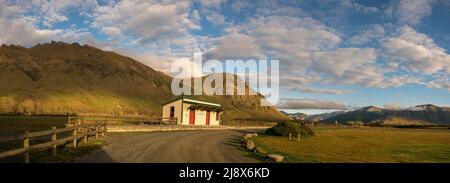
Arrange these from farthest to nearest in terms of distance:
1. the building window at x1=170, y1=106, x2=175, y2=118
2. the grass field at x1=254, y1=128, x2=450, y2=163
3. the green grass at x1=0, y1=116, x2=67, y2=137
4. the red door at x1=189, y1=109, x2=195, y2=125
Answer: the red door at x1=189, y1=109, x2=195, y2=125 < the building window at x1=170, y1=106, x2=175, y2=118 < the green grass at x1=0, y1=116, x2=67, y2=137 < the grass field at x1=254, y1=128, x2=450, y2=163

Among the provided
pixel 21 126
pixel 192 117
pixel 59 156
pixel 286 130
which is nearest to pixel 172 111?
pixel 192 117

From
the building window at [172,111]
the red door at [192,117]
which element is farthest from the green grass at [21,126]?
the red door at [192,117]

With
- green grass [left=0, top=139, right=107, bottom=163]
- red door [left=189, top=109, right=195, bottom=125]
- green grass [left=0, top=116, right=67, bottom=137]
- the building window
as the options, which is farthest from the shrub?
green grass [left=0, top=116, right=67, bottom=137]

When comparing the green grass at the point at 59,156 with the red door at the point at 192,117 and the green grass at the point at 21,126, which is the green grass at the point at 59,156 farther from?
the red door at the point at 192,117

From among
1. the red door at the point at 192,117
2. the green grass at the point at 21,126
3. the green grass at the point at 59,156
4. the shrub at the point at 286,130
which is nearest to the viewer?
the green grass at the point at 59,156

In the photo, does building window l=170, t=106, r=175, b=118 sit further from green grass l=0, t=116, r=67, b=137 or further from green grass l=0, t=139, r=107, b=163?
green grass l=0, t=139, r=107, b=163

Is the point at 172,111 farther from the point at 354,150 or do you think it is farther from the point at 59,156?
the point at 59,156

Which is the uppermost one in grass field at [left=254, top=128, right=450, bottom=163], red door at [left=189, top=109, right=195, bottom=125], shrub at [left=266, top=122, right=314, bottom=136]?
red door at [left=189, top=109, right=195, bottom=125]

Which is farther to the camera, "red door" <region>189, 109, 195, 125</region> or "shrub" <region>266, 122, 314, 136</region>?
"red door" <region>189, 109, 195, 125</region>
